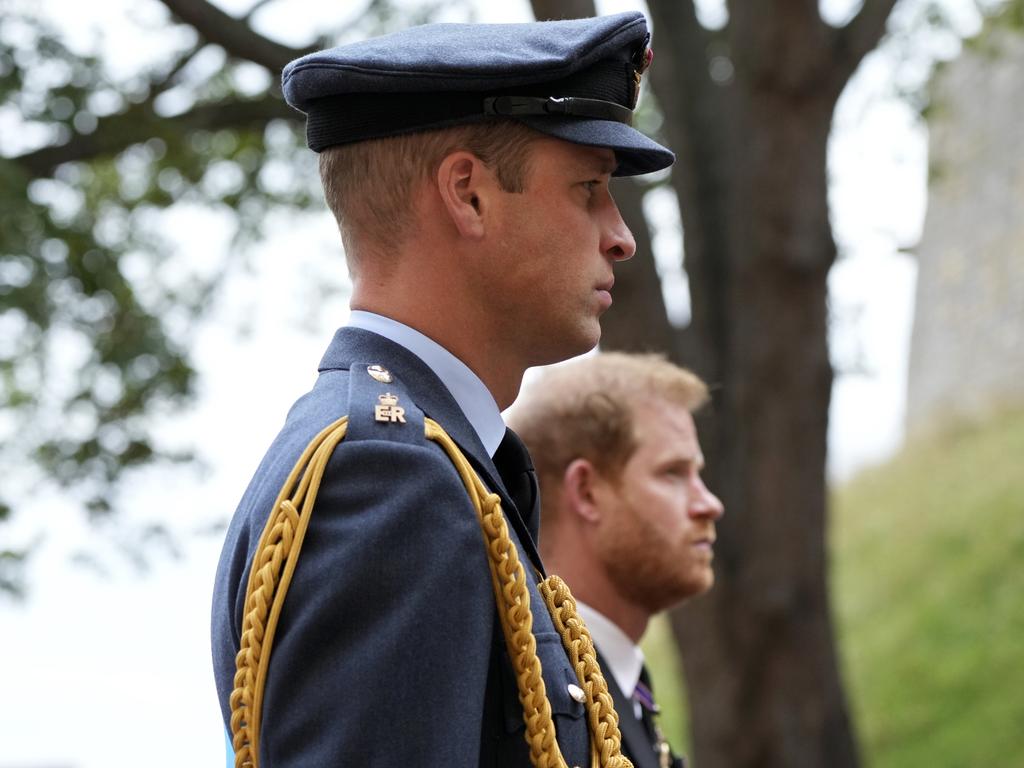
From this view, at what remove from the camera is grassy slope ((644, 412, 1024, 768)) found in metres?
10.7

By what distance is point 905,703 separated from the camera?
1149 centimetres

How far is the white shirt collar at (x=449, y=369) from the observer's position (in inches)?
76.4

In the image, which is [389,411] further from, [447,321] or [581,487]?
[581,487]

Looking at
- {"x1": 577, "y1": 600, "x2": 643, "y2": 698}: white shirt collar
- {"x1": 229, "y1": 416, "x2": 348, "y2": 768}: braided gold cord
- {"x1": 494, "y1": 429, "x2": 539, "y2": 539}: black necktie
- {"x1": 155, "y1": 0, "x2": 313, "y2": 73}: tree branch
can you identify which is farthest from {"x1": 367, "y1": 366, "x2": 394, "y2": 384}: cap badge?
{"x1": 155, "y1": 0, "x2": 313, "y2": 73}: tree branch

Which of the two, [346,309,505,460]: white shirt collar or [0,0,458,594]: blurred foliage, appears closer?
[346,309,505,460]: white shirt collar

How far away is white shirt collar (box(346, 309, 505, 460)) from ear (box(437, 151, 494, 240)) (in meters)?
0.14

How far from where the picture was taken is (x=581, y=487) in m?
3.39

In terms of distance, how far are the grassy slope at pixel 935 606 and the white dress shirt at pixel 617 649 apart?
219 inches

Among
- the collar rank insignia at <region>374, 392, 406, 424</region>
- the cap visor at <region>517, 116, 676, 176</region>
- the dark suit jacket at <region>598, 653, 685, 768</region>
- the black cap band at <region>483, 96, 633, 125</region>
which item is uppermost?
the black cap band at <region>483, 96, 633, 125</region>

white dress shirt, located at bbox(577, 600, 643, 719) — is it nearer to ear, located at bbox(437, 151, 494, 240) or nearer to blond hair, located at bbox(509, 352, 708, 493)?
blond hair, located at bbox(509, 352, 708, 493)

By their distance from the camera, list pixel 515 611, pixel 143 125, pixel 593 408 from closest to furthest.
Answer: pixel 515 611 → pixel 593 408 → pixel 143 125

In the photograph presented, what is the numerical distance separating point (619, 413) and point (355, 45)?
1.56 metres

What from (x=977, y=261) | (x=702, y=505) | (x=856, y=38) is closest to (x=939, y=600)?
(x=856, y=38)

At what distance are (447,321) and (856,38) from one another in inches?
218
